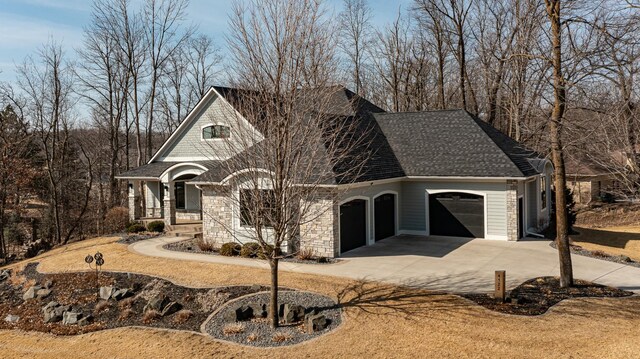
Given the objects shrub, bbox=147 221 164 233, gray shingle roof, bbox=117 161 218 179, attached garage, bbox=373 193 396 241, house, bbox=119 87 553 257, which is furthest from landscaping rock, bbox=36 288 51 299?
attached garage, bbox=373 193 396 241

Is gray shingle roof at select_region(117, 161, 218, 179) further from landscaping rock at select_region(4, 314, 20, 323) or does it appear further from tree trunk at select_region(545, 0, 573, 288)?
tree trunk at select_region(545, 0, 573, 288)

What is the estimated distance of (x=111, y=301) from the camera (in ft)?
44.7

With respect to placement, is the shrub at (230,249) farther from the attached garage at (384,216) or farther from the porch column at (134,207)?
the porch column at (134,207)

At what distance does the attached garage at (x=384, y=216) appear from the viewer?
2025 centimetres

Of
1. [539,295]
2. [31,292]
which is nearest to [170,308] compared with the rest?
[31,292]

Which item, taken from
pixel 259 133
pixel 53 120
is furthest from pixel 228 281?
pixel 53 120

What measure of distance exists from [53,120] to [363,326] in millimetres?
28695

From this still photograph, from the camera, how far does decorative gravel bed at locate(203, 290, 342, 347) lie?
33.4 ft

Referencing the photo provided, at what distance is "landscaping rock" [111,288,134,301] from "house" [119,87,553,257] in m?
5.02

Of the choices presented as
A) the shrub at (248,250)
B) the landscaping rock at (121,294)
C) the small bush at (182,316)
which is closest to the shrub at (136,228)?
the shrub at (248,250)

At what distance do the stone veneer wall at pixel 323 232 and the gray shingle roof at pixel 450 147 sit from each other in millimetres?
5937

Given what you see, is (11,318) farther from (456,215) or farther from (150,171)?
(456,215)

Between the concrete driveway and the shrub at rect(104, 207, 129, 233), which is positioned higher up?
the shrub at rect(104, 207, 129, 233)

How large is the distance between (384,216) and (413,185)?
86.1 inches
